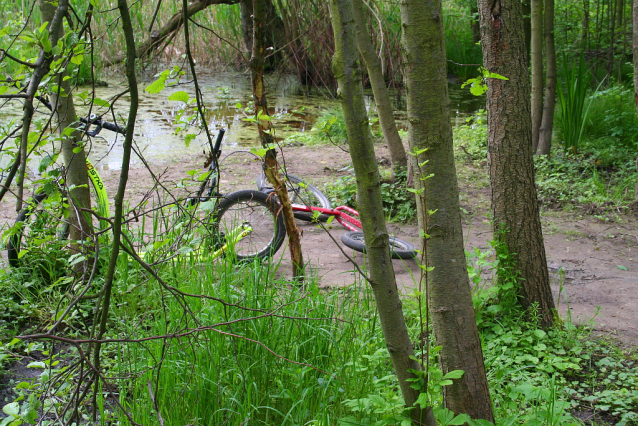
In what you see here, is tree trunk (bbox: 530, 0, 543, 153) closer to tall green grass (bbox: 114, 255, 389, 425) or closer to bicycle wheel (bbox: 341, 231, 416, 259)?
bicycle wheel (bbox: 341, 231, 416, 259)

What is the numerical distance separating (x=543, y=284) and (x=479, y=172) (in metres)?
3.81

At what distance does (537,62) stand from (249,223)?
4287 mm

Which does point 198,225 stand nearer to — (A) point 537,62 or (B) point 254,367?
(B) point 254,367

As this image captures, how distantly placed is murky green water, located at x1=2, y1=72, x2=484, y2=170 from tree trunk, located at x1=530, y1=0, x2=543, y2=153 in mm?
2940

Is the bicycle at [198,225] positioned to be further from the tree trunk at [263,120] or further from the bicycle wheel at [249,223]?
the tree trunk at [263,120]

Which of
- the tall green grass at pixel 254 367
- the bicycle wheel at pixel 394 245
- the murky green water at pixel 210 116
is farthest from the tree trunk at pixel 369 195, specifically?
the murky green water at pixel 210 116

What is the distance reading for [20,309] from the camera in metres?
3.13

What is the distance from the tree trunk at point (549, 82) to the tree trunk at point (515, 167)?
3884mm

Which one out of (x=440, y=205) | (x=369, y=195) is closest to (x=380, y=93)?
(x=440, y=205)

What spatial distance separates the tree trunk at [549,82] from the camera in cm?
640

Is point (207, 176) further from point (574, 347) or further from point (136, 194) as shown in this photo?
point (136, 194)

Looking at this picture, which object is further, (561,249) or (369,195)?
(561,249)

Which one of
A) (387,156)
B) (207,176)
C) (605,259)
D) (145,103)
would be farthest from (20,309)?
(145,103)

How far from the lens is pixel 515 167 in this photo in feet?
9.76
